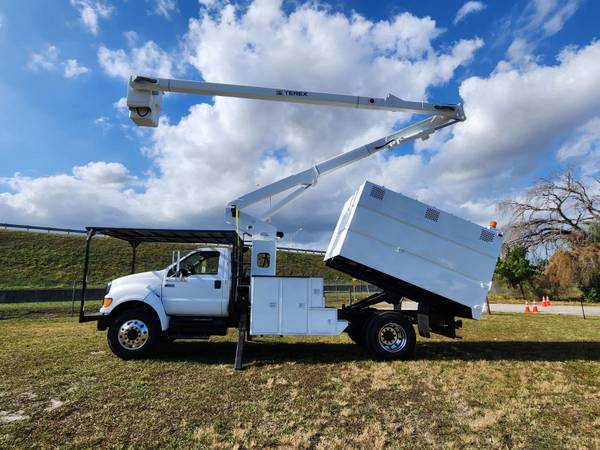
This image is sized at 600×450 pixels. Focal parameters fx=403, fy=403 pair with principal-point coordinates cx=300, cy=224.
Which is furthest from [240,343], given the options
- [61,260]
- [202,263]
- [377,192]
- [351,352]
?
[61,260]

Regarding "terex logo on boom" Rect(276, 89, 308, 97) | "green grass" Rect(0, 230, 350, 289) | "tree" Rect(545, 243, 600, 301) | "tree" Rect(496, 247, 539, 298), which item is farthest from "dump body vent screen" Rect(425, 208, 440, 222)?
"tree" Rect(545, 243, 600, 301)

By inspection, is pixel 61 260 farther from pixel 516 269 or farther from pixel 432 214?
pixel 516 269

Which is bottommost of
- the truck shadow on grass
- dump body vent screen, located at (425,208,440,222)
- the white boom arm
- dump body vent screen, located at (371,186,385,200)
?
the truck shadow on grass

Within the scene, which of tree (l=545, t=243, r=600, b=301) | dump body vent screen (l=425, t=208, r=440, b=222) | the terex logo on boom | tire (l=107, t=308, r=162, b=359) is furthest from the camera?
tree (l=545, t=243, r=600, b=301)

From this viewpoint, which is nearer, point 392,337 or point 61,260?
point 392,337

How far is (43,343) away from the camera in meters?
8.84

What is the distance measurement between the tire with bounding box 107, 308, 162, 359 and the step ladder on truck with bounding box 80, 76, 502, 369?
2 centimetres

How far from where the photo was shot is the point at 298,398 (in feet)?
17.2

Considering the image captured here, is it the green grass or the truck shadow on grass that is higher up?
the green grass

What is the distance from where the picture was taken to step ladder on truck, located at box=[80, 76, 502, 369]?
7371 millimetres

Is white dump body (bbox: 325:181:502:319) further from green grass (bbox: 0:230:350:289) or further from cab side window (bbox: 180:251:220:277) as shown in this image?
green grass (bbox: 0:230:350:289)

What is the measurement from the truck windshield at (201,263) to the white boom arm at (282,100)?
0.76 meters

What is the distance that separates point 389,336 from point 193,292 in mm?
3827

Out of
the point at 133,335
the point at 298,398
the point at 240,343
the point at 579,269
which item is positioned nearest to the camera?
the point at 298,398
